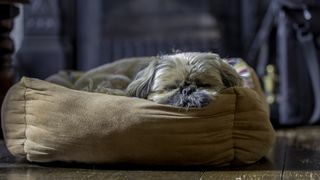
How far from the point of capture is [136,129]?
183 cm

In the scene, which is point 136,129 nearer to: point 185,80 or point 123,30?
point 185,80

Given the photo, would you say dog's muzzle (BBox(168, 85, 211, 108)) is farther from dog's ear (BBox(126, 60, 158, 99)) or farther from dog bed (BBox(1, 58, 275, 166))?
dog's ear (BBox(126, 60, 158, 99))

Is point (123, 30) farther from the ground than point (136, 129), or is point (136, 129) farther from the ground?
point (136, 129)

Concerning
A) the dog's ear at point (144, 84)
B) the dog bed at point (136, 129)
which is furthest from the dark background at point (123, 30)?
the dog bed at point (136, 129)

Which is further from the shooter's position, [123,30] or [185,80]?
[123,30]

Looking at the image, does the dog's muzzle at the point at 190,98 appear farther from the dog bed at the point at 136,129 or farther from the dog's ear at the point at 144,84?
the dog's ear at the point at 144,84

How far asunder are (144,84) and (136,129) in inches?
9.4

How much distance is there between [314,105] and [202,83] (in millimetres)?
1456

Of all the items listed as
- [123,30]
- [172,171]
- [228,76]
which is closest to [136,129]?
[172,171]

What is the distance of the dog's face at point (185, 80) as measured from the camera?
1880mm

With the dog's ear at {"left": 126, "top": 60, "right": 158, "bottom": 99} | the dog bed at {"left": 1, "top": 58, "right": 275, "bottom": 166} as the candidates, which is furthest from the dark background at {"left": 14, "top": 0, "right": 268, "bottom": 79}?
the dog bed at {"left": 1, "top": 58, "right": 275, "bottom": 166}

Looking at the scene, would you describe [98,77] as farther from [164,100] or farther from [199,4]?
[199,4]

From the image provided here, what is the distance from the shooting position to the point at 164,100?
1915 mm

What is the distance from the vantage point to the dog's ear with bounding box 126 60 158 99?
2016mm
